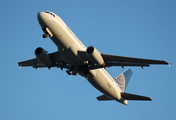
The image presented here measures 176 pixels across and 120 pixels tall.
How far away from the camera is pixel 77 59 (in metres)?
Answer: 25.3

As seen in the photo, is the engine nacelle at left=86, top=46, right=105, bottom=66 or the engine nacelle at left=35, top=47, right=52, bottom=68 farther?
the engine nacelle at left=35, top=47, right=52, bottom=68

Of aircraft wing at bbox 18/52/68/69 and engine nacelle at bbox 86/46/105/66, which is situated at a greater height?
aircraft wing at bbox 18/52/68/69

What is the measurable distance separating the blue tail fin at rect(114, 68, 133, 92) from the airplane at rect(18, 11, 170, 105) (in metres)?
2.65

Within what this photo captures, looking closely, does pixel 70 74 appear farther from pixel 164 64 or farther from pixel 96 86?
pixel 164 64

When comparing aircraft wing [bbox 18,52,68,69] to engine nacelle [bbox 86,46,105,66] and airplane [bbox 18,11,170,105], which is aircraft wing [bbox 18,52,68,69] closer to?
airplane [bbox 18,11,170,105]

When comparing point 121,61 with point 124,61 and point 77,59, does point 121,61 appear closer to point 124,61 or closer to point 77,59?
point 124,61

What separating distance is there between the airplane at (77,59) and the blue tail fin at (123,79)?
2.65 m

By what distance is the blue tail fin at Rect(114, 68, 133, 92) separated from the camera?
1385 inches

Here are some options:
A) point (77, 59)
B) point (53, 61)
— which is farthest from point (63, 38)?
point (53, 61)

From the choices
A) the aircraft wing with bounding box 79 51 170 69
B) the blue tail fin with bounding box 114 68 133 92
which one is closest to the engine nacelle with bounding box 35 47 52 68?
the aircraft wing with bounding box 79 51 170 69

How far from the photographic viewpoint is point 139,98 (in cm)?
3184

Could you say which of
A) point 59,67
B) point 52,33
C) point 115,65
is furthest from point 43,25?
point 115,65

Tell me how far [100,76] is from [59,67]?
554 centimetres

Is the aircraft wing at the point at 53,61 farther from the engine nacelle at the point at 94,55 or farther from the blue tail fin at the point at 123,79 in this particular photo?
the blue tail fin at the point at 123,79
